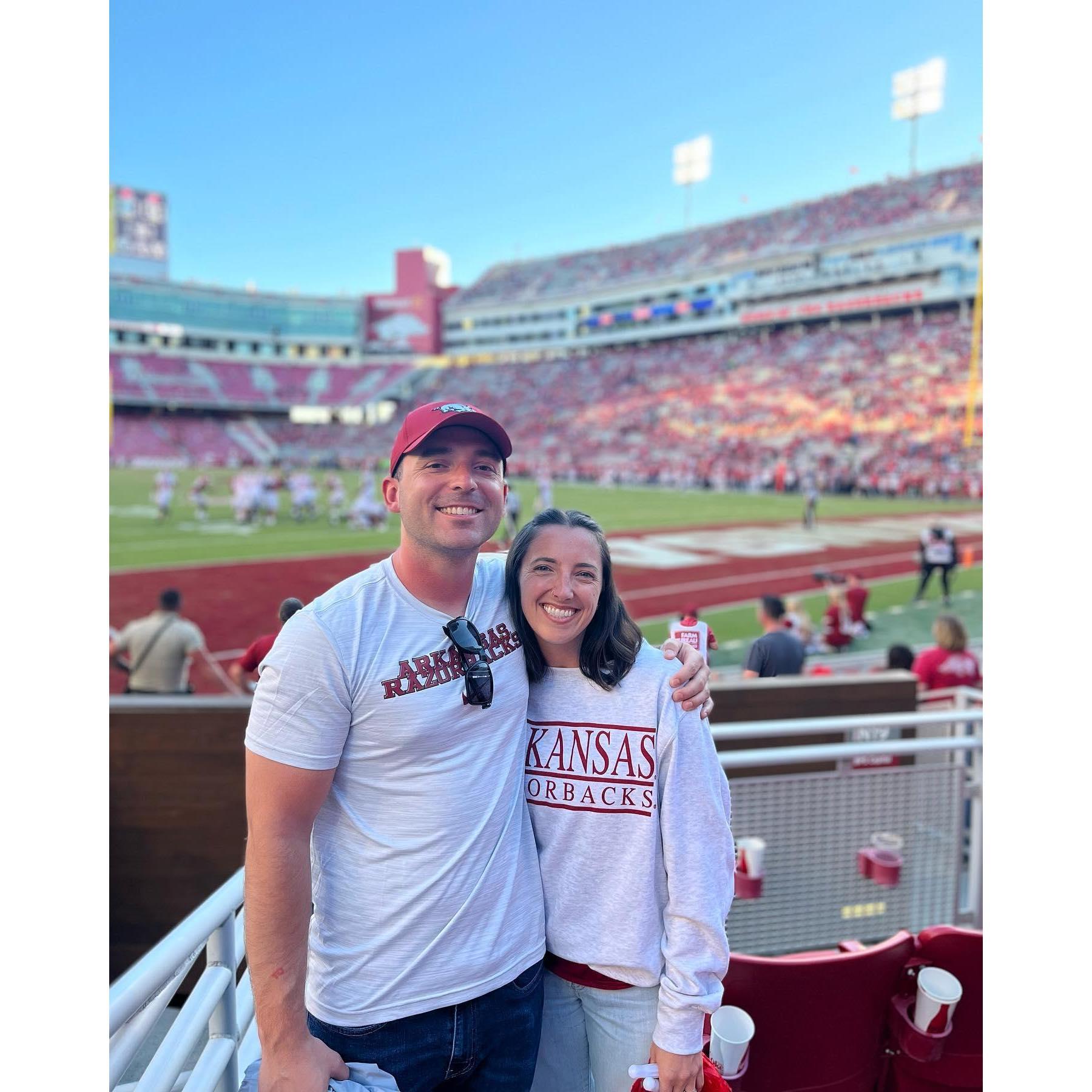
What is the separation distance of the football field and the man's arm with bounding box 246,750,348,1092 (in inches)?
331

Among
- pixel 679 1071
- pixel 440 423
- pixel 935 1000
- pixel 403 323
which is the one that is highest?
pixel 403 323

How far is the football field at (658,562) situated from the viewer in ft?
39.4

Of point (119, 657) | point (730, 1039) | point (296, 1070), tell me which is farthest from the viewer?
point (119, 657)

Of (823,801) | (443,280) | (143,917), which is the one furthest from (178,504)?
(443,280)

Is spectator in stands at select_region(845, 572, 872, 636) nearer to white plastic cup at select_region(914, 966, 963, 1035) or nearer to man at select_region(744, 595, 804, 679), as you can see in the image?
man at select_region(744, 595, 804, 679)

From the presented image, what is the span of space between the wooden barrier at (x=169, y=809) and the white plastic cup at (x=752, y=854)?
2.94ft

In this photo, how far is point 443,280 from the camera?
297 feet

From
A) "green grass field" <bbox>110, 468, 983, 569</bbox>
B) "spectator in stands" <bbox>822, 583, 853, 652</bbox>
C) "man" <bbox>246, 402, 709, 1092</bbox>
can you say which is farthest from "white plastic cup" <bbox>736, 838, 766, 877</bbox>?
"green grass field" <bbox>110, 468, 983, 569</bbox>

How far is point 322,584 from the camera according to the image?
1438 cm

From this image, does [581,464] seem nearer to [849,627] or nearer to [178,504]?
[178,504]

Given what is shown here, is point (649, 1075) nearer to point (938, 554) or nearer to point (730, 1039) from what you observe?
point (730, 1039)

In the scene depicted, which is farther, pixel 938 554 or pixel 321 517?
pixel 321 517

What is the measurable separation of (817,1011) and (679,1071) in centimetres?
69

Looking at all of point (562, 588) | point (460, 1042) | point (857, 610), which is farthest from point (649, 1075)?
point (857, 610)
